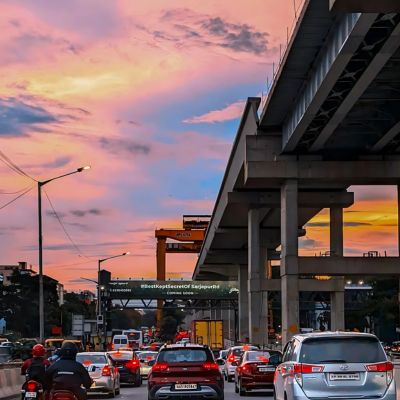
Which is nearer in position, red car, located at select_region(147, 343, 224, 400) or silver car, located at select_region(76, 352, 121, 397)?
red car, located at select_region(147, 343, 224, 400)

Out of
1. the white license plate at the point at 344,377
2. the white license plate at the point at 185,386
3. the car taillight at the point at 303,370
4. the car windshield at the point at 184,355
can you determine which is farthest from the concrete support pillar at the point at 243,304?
the white license plate at the point at 344,377

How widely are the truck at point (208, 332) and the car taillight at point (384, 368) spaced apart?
65.0 m

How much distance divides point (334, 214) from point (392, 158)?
1584cm

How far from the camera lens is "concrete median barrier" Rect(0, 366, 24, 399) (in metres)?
30.9

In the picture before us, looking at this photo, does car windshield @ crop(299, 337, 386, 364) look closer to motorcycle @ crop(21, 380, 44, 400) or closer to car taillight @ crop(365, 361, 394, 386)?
car taillight @ crop(365, 361, 394, 386)

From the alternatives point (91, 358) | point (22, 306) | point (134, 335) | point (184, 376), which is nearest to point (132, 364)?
point (91, 358)

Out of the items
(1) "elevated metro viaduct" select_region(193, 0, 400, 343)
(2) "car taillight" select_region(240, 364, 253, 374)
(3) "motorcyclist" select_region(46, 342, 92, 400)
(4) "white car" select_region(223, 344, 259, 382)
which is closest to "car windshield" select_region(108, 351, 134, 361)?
(4) "white car" select_region(223, 344, 259, 382)

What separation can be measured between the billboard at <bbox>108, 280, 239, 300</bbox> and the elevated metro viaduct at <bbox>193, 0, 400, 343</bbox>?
40.4 m

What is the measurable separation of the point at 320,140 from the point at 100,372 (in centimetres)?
2612

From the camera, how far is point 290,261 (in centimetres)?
5828

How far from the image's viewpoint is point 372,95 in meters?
46.7

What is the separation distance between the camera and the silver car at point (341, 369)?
16078 mm

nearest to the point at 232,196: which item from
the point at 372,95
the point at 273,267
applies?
the point at 372,95

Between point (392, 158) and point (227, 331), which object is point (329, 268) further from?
point (227, 331)
